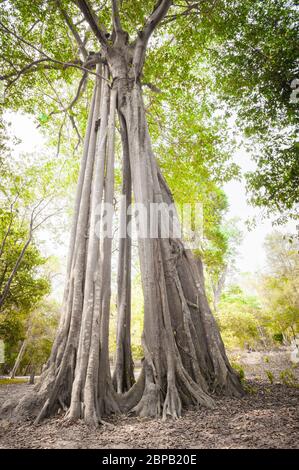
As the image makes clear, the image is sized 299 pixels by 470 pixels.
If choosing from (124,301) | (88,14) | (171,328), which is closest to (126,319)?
(124,301)

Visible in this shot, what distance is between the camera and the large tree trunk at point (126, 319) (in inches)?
124

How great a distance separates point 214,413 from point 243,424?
501 millimetres

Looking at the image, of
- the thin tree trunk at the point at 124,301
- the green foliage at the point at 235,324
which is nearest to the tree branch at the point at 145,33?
the thin tree trunk at the point at 124,301

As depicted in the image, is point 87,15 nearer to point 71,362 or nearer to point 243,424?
point 71,362

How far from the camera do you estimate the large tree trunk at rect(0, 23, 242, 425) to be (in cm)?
314

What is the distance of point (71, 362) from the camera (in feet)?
11.2

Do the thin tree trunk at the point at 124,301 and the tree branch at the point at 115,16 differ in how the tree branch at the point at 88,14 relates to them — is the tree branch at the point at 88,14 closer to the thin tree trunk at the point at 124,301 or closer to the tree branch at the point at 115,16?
the tree branch at the point at 115,16

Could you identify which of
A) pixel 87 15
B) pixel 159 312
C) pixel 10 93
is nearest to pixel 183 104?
pixel 87 15

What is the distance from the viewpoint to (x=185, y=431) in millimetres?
2459

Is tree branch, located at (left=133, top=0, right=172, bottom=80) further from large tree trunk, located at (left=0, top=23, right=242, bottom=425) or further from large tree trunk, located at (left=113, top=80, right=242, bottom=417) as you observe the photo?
large tree trunk, located at (left=113, top=80, right=242, bottom=417)

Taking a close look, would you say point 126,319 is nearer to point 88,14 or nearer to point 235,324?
point 88,14

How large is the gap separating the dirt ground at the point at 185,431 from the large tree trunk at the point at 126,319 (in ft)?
0.62

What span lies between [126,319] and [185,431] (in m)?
2.34
